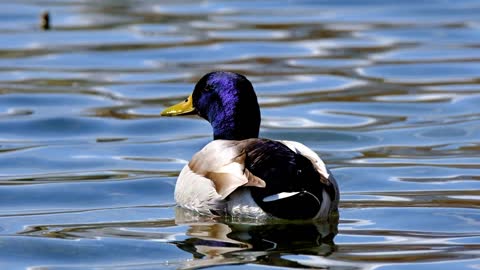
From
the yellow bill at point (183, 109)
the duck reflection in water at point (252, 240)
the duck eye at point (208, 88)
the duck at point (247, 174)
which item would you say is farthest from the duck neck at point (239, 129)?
the duck reflection in water at point (252, 240)

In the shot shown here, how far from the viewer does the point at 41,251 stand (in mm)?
8445

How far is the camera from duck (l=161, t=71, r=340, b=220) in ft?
28.3

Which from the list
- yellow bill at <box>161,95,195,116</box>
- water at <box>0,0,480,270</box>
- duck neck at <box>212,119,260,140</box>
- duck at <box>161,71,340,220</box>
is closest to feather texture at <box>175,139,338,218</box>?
duck at <box>161,71,340,220</box>

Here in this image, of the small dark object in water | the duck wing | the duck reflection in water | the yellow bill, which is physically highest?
the small dark object in water

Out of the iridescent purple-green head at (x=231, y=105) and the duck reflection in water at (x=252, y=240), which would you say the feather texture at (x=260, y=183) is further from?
the iridescent purple-green head at (x=231, y=105)

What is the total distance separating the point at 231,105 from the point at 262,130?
300 cm

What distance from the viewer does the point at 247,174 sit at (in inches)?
343

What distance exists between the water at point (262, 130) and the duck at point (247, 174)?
5.8 inches

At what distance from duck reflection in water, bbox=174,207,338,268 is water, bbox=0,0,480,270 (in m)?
0.02

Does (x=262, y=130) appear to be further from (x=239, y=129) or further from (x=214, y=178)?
(x=214, y=178)

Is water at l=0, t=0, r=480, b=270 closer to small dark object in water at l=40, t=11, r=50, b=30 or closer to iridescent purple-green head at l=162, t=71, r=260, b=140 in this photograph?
small dark object in water at l=40, t=11, r=50, b=30

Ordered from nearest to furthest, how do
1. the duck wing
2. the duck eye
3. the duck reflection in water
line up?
the duck reflection in water
the duck wing
the duck eye

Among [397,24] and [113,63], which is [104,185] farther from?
[397,24]

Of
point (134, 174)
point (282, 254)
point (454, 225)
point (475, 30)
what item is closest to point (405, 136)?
point (134, 174)
